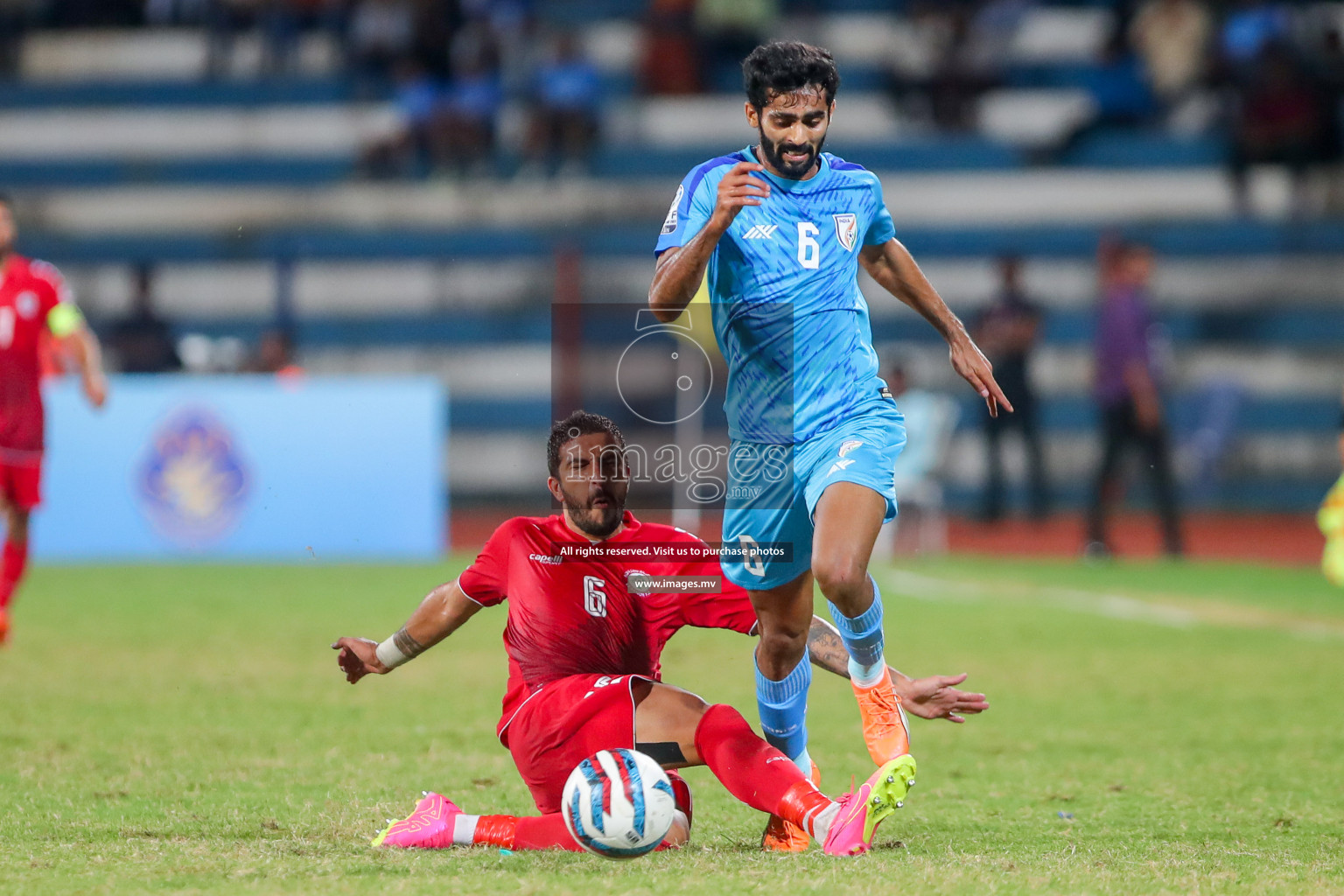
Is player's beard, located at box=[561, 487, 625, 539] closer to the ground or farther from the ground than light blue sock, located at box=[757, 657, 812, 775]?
farther from the ground

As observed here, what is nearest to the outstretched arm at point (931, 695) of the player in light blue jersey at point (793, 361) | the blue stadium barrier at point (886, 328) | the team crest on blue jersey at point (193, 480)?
the player in light blue jersey at point (793, 361)

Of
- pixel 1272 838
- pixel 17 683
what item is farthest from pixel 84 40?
pixel 1272 838

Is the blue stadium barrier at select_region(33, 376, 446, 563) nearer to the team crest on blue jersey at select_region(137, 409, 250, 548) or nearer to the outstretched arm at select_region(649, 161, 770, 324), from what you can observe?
the team crest on blue jersey at select_region(137, 409, 250, 548)

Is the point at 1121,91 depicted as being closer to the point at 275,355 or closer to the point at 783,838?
the point at 275,355

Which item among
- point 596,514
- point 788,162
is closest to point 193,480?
point 596,514

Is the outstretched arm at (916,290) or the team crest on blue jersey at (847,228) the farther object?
the outstretched arm at (916,290)

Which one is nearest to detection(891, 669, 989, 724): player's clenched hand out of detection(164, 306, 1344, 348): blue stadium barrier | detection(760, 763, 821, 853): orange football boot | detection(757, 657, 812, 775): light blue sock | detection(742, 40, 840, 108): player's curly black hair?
detection(757, 657, 812, 775): light blue sock

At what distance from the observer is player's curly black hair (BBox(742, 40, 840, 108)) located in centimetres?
458

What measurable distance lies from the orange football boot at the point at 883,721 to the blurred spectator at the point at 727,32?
15.9 metres

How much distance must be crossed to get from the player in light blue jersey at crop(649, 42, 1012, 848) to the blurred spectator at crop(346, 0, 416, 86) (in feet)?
53.0

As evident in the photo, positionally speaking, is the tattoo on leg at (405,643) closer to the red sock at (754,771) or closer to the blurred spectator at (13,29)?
the red sock at (754,771)

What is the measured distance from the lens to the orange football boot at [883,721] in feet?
14.6

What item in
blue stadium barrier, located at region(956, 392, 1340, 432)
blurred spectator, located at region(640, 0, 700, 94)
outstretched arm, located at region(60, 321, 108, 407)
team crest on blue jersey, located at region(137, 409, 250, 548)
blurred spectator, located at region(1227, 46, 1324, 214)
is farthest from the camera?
blurred spectator, located at region(640, 0, 700, 94)

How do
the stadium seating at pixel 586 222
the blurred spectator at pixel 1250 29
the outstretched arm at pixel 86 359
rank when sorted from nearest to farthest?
1. the outstretched arm at pixel 86 359
2. the stadium seating at pixel 586 222
3. the blurred spectator at pixel 1250 29
